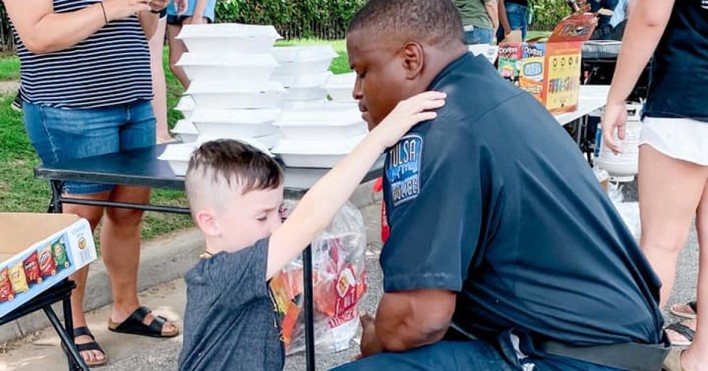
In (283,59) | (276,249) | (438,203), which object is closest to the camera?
(438,203)

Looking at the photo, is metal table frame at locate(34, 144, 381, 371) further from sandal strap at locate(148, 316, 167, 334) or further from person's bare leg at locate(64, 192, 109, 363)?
sandal strap at locate(148, 316, 167, 334)

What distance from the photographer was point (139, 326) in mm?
3375

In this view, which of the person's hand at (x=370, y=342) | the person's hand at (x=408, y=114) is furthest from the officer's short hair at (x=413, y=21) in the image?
the person's hand at (x=370, y=342)

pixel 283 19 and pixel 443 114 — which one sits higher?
pixel 443 114

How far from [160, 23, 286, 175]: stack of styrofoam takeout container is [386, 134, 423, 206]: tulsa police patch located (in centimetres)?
84

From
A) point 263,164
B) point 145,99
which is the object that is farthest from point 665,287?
point 145,99

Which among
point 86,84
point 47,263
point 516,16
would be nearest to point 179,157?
point 47,263

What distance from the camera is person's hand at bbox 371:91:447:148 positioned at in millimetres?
1584

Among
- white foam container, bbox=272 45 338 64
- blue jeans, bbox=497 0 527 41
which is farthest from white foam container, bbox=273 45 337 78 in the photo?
blue jeans, bbox=497 0 527 41

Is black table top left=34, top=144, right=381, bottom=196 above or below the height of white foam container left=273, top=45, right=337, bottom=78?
below

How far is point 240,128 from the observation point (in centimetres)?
242

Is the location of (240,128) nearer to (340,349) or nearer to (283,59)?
(283,59)

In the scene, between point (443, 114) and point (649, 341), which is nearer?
point (443, 114)

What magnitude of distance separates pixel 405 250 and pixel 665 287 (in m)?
1.67
